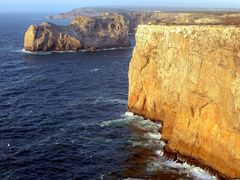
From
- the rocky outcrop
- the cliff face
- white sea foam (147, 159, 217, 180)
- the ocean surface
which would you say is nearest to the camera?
the cliff face

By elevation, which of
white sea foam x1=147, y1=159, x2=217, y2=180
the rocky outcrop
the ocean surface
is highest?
the rocky outcrop

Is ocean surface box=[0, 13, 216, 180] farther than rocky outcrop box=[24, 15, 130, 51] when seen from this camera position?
No

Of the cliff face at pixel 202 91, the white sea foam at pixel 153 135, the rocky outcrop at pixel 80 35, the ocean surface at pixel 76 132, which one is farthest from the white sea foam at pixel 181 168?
the rocky outcrop at pixel 80 35

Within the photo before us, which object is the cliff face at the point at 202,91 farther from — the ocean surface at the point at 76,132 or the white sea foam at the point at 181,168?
the ocean surface at the point at 76,132

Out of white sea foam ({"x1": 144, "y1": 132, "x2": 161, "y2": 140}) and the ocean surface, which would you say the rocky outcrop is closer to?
the ocean surface

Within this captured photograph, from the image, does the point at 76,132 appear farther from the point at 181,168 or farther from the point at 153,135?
the point at 181,168

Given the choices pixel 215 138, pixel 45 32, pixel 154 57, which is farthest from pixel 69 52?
pixel 215 138

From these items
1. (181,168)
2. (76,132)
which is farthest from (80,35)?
(181,168)

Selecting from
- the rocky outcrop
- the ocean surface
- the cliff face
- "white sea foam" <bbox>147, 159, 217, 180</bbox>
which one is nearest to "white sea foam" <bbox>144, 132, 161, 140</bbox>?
the ocean surface
